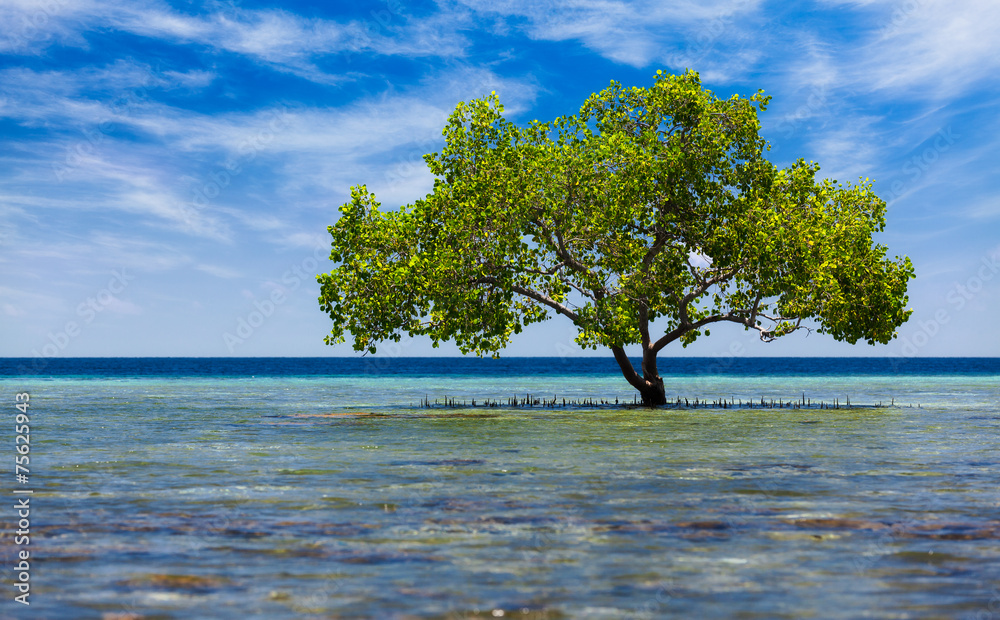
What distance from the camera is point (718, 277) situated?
44.3 meters

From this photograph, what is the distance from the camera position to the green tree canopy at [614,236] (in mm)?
41406

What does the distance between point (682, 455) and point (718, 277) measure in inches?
871

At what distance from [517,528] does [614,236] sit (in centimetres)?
3102

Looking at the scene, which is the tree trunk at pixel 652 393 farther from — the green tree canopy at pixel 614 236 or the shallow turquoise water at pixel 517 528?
the shallow turquoise water at pixel 517 528

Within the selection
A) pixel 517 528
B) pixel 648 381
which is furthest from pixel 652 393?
pixel 517 528

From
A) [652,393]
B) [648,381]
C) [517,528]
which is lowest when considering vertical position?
[517,528]

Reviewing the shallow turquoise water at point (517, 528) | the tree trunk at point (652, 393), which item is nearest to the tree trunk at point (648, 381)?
the tree trunk at point (652, 393)

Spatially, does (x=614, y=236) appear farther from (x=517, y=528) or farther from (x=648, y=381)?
(x=517, y=528)

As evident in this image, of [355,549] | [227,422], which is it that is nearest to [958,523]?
[355,549]

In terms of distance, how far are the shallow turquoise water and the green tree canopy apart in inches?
574

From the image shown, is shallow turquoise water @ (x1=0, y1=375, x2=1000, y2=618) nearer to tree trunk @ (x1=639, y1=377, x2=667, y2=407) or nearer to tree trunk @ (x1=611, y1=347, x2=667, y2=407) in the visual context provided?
tree trunk @ (x1=611, y1=347, x2=667, y2=407)

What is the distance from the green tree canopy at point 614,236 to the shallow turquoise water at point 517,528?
47.8 feet

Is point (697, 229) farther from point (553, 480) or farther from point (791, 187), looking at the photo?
point (553, 480)

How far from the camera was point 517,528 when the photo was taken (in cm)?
1328
